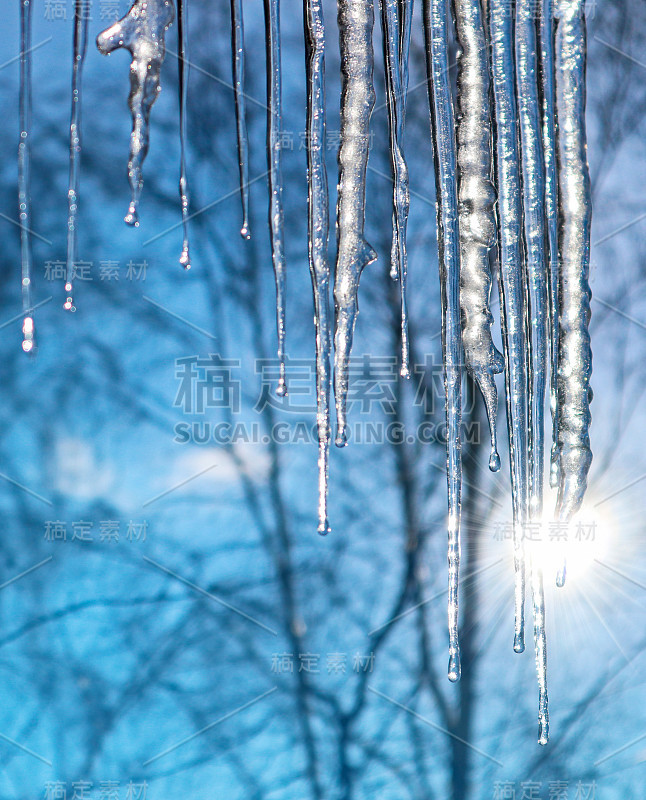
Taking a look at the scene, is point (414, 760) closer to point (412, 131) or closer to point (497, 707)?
point (497, 707)

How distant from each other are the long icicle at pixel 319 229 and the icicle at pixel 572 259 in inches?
6.6

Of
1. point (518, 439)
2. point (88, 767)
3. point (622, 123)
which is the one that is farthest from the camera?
point (622, 123)

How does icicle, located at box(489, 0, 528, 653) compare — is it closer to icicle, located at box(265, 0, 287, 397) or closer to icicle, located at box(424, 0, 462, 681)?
icicle, located at box(424, 0, 462, 681)

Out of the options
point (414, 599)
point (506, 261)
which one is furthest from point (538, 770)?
point (506, 261)

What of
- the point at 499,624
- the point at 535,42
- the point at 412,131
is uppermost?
the point at 412,131

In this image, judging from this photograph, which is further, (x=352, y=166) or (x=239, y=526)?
(x=239, y=526)

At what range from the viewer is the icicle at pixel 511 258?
49 cm

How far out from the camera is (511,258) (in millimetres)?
498

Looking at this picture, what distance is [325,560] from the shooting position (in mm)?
784

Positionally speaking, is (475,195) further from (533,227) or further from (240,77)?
(240,77)

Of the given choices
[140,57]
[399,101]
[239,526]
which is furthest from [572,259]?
[239,526]

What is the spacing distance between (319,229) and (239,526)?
40 centimetres

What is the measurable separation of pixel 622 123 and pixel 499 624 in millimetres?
625

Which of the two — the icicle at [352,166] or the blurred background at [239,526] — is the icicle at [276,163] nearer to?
the icicle at [352,166]
